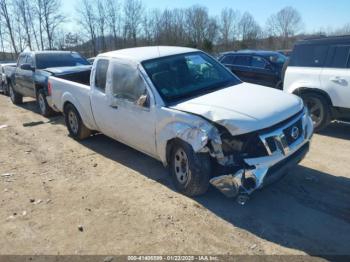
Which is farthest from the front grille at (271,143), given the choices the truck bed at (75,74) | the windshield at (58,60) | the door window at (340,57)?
the windshield at (58,60)

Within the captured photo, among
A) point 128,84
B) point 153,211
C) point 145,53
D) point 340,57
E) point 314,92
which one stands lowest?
point 153,211

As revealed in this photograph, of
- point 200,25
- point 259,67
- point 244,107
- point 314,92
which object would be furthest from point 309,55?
point 200,25

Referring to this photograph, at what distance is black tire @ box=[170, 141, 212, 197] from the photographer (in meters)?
4.17

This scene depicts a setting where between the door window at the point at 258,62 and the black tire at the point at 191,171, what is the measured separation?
7.03m

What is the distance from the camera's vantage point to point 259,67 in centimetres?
1077

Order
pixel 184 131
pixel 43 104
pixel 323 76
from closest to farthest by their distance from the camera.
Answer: pixel 184 131 < pixel 323 76 < pixel 43 104

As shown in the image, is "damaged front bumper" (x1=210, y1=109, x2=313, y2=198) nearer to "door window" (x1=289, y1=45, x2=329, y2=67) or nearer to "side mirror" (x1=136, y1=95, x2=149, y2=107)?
"side mirror" (x1=136, y1=95, x2=149, y2=107)

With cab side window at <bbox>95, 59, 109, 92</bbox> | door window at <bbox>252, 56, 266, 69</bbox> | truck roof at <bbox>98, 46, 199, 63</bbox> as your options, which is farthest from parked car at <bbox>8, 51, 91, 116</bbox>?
door window at <bbox>252, 56, 266, 69</bbox>

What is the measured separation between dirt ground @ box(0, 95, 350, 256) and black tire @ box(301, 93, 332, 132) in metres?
0.87

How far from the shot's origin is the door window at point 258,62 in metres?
10.7

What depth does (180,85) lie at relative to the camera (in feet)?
16.5

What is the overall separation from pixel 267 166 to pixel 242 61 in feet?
25.9

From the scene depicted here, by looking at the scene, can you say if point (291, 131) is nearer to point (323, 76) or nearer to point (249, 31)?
point (323, 76)

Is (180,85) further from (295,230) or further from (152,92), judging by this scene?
(295,230)
